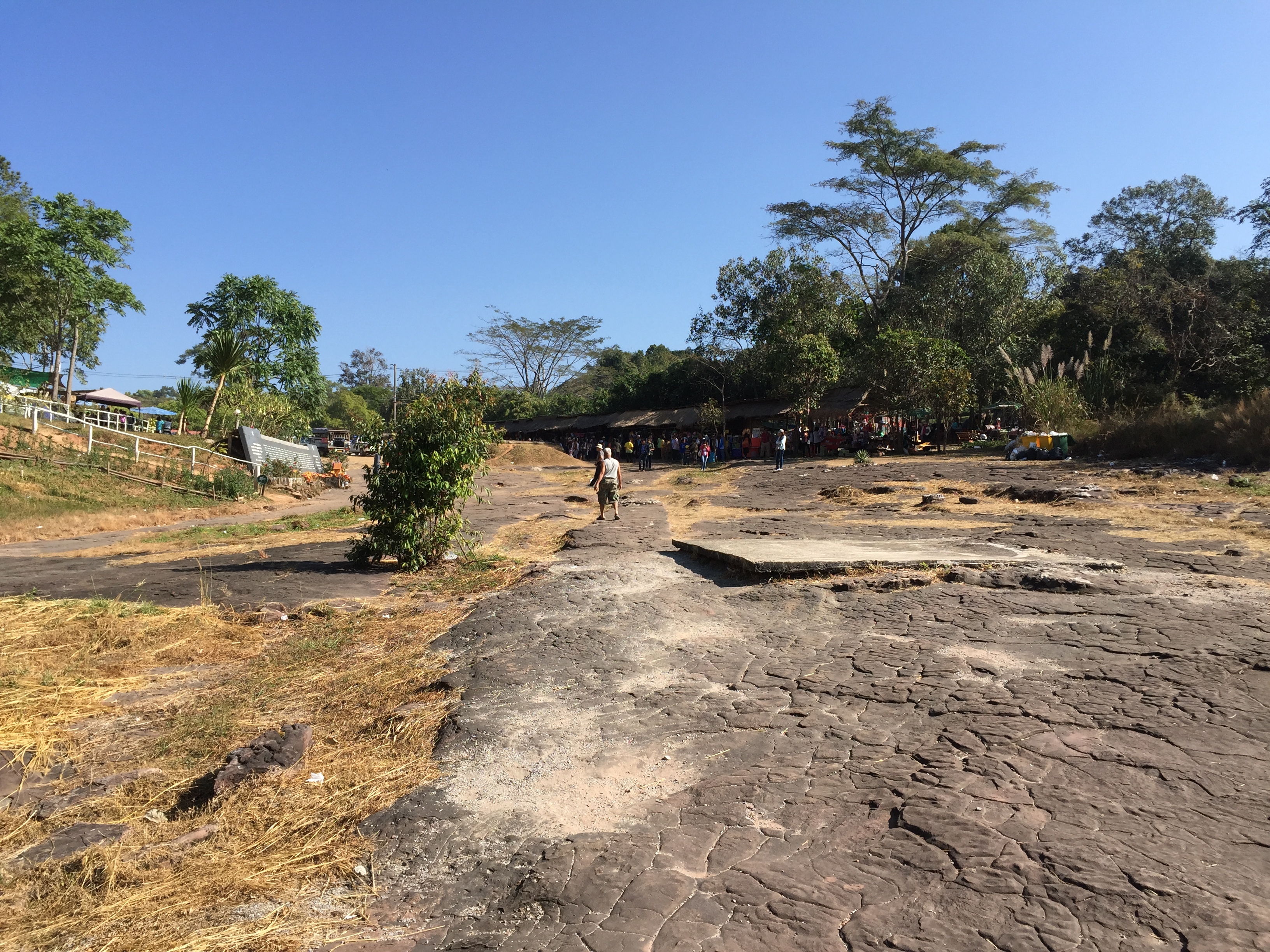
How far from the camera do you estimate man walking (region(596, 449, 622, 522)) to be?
13375 millimetres

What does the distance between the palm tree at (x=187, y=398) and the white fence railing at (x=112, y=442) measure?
14.6ft

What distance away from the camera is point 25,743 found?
4094 mm

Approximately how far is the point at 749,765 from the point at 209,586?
6.62m

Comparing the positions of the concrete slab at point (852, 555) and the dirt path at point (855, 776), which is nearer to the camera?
the dirt path at point (855, 776)

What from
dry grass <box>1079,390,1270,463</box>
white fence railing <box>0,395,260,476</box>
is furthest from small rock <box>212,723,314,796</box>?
white fence railing <box>0,395,260,476</box>

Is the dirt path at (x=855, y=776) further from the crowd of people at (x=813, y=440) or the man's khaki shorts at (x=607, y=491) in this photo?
the crowd of people at (x=813, y=440)

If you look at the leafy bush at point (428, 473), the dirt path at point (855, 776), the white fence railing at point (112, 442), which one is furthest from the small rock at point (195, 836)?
the white fence railing at point (112, 442)

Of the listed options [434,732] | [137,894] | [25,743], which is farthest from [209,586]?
[137,894]

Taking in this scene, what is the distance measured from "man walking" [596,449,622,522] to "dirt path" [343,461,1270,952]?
269 inches

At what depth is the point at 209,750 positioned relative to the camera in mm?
4027

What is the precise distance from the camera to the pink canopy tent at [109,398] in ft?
127

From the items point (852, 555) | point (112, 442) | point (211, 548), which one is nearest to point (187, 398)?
point (112, 442)

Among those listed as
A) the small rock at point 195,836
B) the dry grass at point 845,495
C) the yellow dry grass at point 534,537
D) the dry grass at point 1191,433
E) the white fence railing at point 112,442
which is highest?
the dry grass at point 1191,433

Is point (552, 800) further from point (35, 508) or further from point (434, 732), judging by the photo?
point (35, 508)
